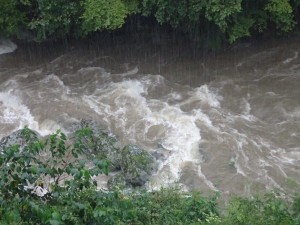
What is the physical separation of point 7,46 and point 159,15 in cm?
499

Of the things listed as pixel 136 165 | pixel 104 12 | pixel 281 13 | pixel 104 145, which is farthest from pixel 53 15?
pixel 281 13

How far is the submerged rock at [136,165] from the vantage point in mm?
10156

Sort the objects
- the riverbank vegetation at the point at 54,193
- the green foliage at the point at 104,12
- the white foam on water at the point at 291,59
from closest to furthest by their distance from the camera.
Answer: the riverbank vegetation at the point at 54,193
the green foliage at the point at 104,12
the white foam on water at the point at 291,59

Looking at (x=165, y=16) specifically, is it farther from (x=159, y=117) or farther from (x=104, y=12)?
(x=159, y=117)

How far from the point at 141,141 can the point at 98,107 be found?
1.80m

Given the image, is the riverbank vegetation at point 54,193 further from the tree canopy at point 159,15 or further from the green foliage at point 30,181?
the tree canopy at point 159,15

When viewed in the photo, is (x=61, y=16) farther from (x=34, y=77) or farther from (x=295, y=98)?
(x=295, y=98)

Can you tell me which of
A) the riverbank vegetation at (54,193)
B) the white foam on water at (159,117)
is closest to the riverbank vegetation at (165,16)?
the white foam on water at (159,117)

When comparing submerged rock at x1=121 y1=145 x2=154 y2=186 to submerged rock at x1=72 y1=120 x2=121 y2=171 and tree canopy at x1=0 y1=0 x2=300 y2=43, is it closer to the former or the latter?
submerged rock at x1=72 y1=120 x2=121 y2=171

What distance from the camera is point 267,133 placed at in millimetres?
11250

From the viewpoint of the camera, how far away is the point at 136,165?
10344mm

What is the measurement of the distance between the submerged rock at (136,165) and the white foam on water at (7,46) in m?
6.19

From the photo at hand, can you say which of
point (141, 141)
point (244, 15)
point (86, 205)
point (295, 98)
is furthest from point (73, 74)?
point (86, 205)

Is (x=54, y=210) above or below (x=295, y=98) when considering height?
above
